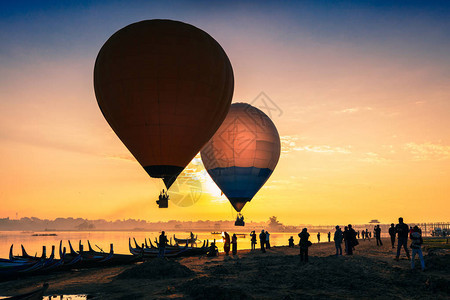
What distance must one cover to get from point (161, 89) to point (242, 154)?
20.7 metres

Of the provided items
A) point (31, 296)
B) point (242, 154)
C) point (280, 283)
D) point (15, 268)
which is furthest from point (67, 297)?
point (242, 154)

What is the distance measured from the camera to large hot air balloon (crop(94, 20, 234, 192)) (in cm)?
2388

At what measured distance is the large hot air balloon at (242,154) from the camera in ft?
142

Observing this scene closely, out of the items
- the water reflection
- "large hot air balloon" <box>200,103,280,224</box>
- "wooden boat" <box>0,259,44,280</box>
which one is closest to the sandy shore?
the water reflection

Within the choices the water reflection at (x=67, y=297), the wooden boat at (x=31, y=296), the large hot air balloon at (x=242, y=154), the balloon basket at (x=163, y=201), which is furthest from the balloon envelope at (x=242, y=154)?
the wooden boat at (x=31, y=296)

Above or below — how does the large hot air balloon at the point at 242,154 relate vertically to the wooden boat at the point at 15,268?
above

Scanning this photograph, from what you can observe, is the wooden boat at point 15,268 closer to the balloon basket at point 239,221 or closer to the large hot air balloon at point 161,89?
the large hot air balloon at point 161,89

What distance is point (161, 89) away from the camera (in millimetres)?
23766

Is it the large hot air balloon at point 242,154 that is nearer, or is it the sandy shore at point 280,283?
the sandy shore at point 280,283

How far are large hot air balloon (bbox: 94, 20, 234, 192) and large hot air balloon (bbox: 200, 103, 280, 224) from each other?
17.1 meters

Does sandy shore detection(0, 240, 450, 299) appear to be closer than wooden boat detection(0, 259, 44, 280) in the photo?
Yes

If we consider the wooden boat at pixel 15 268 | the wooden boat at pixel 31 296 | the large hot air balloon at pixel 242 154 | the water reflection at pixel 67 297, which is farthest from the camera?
the large hot air balloon at pixel 242 154

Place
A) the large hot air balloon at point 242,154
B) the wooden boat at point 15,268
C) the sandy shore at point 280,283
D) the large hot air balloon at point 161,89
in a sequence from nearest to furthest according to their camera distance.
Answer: the sandy shore at point 280,283
the wooden boat at point 15,268
the large hot air balloon at point 161,89
the large hot air balloon at point 242,154

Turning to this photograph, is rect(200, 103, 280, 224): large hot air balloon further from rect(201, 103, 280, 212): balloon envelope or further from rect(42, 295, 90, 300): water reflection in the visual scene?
rect(42, 295, 90, 300): water reflection
